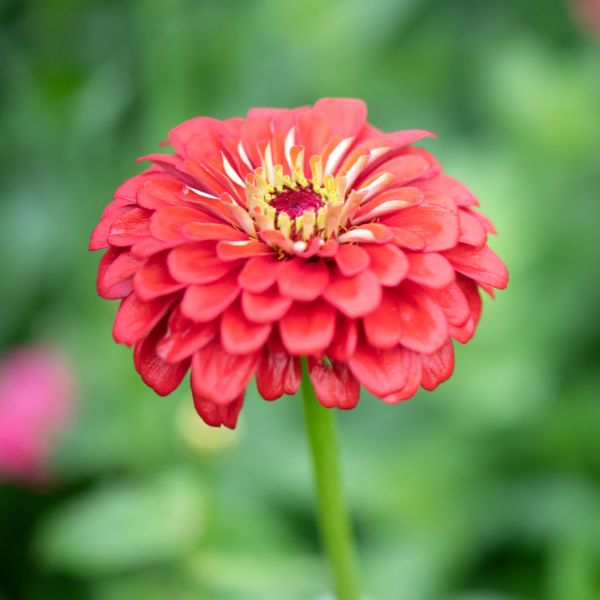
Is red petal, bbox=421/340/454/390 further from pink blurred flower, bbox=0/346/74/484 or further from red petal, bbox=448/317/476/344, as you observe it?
pink blurred flower, bbox=0/346/74/484

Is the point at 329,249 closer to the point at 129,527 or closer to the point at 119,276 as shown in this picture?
the point at 119,276

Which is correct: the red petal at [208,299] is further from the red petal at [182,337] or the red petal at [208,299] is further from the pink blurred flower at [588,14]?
the pink blurred flower at [588,14]

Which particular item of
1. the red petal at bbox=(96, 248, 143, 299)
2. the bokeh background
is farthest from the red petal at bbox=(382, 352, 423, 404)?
the bokeh background

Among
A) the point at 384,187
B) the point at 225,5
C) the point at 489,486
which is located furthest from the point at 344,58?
the point at 384,187

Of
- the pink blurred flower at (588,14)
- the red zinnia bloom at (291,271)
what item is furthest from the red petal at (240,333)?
the pink blurred flower at (588,14)

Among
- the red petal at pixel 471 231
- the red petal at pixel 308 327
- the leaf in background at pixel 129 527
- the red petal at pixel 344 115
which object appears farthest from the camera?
the leaf in background at pixel 129 527

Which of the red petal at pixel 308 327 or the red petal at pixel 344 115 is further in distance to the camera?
the red petal at pixel 344 115

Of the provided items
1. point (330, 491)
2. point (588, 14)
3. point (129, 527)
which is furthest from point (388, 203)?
point (588, 14)
